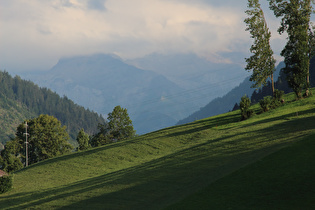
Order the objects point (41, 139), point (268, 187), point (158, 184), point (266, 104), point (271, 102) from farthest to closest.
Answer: point (41, 139), point (271, 102), point (266, 104), point (158, 184), point (268, 187)

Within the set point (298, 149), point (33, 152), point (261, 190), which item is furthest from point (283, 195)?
point (33, 152)

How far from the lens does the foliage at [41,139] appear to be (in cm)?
11619

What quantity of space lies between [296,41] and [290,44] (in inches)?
52.7

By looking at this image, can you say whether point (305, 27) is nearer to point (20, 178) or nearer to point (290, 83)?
point (290, 83)

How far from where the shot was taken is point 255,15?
82.9 metres

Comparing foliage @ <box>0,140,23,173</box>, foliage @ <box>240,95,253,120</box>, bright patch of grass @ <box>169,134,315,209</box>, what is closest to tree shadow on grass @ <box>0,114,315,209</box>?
bright patch of grass @ <box>169,134,315,209</box>

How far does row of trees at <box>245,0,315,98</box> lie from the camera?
74.1 m

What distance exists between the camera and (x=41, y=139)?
381ft

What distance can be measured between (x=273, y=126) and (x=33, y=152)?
82974mm

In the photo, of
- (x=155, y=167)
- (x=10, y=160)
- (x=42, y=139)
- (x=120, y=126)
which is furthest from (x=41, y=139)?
(x=155, y=167)

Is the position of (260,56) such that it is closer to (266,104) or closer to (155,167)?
(266,104)

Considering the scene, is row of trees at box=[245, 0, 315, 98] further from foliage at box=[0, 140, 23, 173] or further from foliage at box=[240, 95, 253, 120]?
foliage at box=[0, 140, 23, 173]

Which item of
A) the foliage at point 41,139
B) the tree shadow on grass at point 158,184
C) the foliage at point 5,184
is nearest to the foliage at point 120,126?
the foliage at point 41,139

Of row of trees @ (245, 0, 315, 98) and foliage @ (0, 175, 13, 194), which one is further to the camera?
row of trees @ (245, 0, 315, 98)
